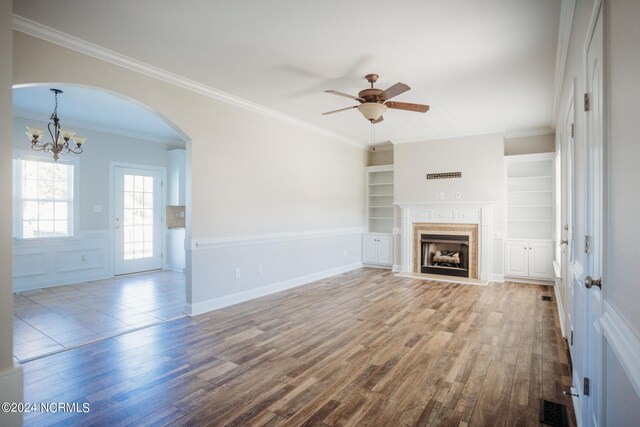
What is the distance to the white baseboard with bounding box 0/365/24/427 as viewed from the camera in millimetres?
1979

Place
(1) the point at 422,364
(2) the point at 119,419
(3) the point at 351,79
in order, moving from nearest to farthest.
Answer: (2) the point at 119,419 < (1) the point at 422,364 < (3) the point at 351,79

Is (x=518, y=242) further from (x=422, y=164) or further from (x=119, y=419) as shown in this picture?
(x=119, y=419)

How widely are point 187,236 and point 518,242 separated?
558cm

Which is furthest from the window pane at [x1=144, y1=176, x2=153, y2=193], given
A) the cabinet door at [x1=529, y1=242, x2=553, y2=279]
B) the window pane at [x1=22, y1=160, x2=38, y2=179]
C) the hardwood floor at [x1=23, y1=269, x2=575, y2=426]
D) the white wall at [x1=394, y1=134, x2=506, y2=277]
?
the cabinet door at [x1=529, y1=242, x2=553, y2=279]

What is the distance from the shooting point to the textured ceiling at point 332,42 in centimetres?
261

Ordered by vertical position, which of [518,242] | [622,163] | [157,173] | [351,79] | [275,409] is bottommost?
[275,409]

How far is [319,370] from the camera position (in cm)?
277

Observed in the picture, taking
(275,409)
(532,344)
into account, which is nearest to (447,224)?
(532,344)

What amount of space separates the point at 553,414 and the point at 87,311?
4.93m

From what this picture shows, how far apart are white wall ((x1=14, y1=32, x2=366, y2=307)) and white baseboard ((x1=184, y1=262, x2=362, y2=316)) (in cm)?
6

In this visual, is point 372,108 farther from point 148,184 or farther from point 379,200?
point 148,184

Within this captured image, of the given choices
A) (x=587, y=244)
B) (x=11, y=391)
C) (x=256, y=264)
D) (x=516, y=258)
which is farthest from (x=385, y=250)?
(x=11, y=391)

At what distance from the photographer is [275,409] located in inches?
87.1

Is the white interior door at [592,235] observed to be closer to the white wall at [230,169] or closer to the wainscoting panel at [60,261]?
the white wall at [230,169]
